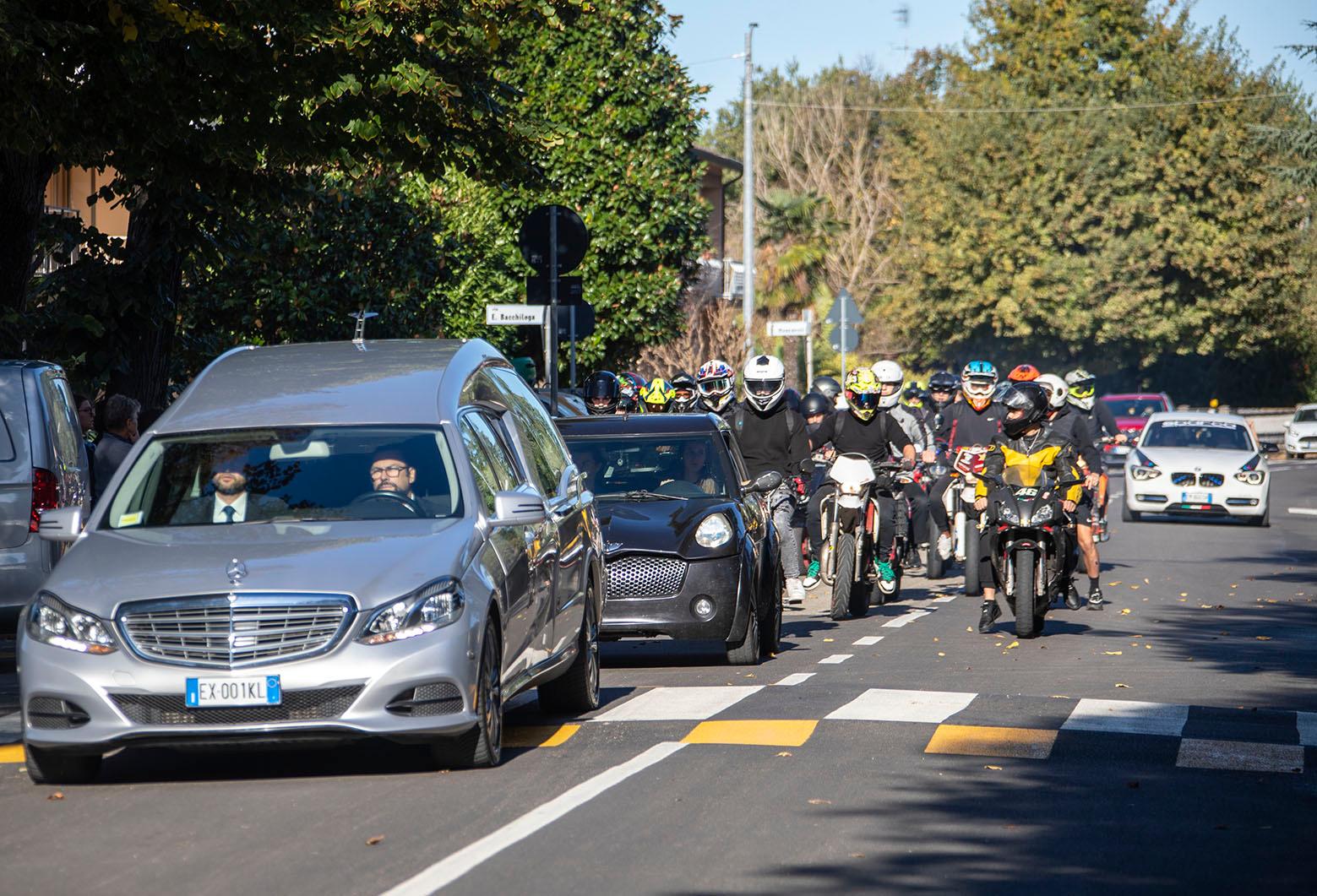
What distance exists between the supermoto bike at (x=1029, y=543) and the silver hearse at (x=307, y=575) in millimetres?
5582

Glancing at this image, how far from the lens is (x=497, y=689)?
8.78m

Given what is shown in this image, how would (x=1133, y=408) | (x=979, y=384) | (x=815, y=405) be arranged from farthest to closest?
(x=1133, y=408)
(x=815, y=405)
(x=979, y=384)

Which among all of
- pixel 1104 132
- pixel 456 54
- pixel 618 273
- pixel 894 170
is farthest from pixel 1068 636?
pixel 894 170

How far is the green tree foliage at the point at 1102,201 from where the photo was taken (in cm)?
6744

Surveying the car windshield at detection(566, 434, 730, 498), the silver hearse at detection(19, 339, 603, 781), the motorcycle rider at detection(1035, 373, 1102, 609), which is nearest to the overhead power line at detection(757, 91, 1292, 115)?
the motorcycle rider at detection(1035, 373, 1102, 609)

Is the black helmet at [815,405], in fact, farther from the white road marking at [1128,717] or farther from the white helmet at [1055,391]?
the white road marking at [1128,717]

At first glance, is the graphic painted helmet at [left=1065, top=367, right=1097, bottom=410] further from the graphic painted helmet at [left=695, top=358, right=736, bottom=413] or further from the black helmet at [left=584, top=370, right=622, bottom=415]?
the black helmet at [left=584, top=370, right=622, bottom=415]

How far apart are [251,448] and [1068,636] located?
25.6 ft

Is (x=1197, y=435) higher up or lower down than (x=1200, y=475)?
higher up

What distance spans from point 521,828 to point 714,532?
5.86 m

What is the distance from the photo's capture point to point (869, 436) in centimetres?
1773

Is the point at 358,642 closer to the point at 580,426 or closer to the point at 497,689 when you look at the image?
the point at 497,689

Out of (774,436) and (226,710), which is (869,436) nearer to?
(774,436)

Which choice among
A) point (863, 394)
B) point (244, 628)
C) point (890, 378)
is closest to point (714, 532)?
point (863, 394)
